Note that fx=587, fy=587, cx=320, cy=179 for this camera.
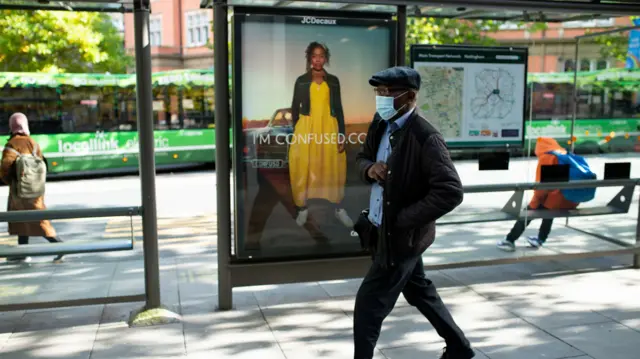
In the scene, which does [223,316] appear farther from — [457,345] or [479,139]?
[479,139]

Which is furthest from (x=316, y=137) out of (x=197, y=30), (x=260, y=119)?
(x=197, y=30)

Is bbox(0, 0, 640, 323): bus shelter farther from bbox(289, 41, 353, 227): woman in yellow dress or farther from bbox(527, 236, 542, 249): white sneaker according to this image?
bbox(527, 236, 542, 249): white sneaker

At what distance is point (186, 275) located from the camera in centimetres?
616

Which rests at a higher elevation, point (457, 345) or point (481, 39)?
point (481, 39)

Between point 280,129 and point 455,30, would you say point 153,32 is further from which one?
point 455,30

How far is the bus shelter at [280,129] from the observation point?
4805 mm

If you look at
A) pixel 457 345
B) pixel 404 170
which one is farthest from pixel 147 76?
pixel 457 345

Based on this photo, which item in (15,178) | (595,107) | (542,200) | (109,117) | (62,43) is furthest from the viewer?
(109,117)

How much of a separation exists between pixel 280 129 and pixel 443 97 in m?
1.79

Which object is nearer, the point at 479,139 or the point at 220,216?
the point at 220,216

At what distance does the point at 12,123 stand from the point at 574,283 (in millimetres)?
5735

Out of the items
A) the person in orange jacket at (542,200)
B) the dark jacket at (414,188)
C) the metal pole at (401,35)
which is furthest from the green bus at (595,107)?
the dark jacket at (414,188)

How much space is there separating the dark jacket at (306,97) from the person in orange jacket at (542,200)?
243 cm

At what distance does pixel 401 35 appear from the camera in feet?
17.1
